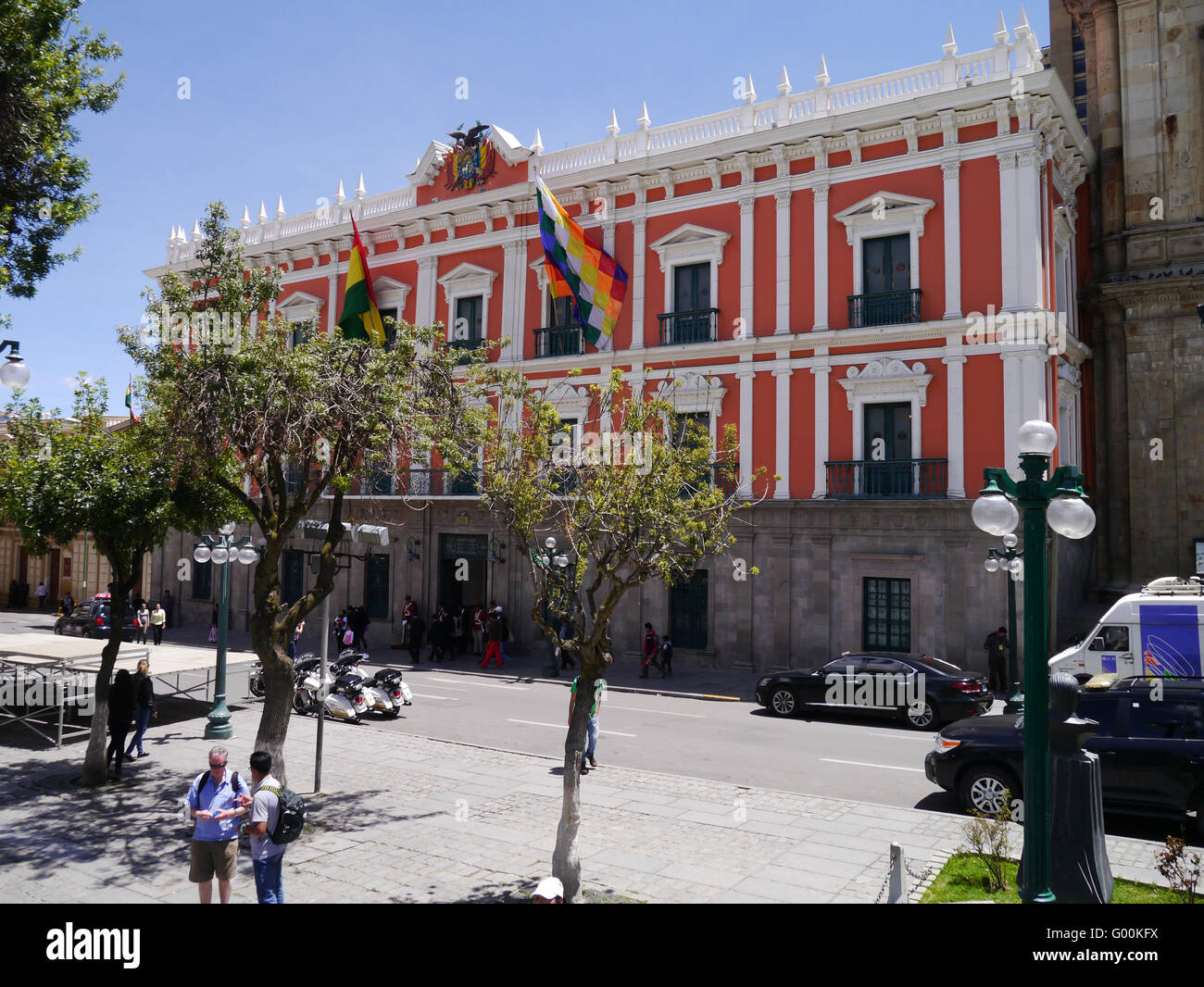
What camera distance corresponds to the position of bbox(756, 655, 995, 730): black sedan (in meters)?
17.7

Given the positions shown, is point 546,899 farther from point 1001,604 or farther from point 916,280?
point 916,280

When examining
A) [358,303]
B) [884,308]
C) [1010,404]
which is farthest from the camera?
[358,303]

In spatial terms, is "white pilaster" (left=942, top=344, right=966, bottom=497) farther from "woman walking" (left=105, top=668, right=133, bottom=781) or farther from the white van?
"woman walking" (left=105, top=668, right=133, bottom=781)

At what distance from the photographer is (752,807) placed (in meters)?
12.0

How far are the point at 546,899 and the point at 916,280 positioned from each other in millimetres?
21531

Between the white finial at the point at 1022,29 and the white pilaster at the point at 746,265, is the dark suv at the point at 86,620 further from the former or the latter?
the white finial at the point at 1022,29

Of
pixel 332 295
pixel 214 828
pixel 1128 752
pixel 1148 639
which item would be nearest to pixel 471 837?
pixel 214 828

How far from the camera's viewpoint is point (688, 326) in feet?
89.2

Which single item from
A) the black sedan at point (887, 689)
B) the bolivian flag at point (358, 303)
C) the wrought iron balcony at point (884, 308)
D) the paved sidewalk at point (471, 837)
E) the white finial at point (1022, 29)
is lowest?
the paved sidewalk at point (471, 837)

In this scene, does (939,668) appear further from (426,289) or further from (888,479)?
(426,289)

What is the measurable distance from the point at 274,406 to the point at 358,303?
18.8 metres

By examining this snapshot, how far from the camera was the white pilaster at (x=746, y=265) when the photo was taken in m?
26.2

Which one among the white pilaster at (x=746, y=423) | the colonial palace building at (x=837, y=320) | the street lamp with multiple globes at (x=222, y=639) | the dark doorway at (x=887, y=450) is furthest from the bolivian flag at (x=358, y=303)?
the dark doorway at (x=887, y=450)

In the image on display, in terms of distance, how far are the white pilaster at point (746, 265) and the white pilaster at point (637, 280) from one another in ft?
10.9
